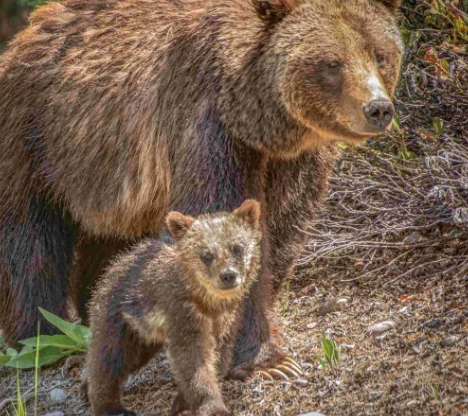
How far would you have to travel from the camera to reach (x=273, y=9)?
6.19 metres

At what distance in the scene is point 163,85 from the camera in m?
6.55

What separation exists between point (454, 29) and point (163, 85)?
2.12 metres

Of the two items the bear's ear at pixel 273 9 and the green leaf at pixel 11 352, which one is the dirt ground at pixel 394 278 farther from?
the bear's ear at pixel 273 9

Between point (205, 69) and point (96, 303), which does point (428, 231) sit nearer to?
point (205, 69)

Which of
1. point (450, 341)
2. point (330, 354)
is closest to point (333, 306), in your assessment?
point (330, 354)

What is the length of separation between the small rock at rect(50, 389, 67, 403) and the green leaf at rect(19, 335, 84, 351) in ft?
1.00

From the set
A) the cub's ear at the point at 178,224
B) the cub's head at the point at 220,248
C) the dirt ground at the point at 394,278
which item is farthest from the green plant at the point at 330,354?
the cub's ear at the point at 178,224

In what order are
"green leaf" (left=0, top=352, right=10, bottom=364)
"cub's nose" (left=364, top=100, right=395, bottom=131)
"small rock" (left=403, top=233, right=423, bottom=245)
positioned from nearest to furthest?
"cub's nose" (left=364, top=100, right=395, bottom=131) → "green leaf" (left=0, top=352, right=10, bottom=364) → "small rock" (left=403, top=233, right=423, bottom=245)

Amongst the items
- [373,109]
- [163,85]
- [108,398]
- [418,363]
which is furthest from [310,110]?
[108,398]

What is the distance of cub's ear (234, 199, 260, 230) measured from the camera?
5469mm

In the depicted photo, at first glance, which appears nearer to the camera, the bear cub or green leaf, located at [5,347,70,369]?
the bear cub

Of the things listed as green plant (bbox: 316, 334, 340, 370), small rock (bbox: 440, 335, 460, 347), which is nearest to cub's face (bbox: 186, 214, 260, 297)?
green plant (bbox: 316, 334, 340, 370)

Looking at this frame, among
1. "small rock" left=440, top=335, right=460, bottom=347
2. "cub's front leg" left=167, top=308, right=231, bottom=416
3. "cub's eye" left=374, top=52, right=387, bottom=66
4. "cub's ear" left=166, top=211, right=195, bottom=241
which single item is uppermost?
"cub's eye" left=374, top=52, right=387, bottom=66

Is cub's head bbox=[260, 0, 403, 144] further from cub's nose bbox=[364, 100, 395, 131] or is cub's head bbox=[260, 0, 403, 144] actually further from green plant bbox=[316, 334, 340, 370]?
green plant bbox=[316, 334, 340, 370]
